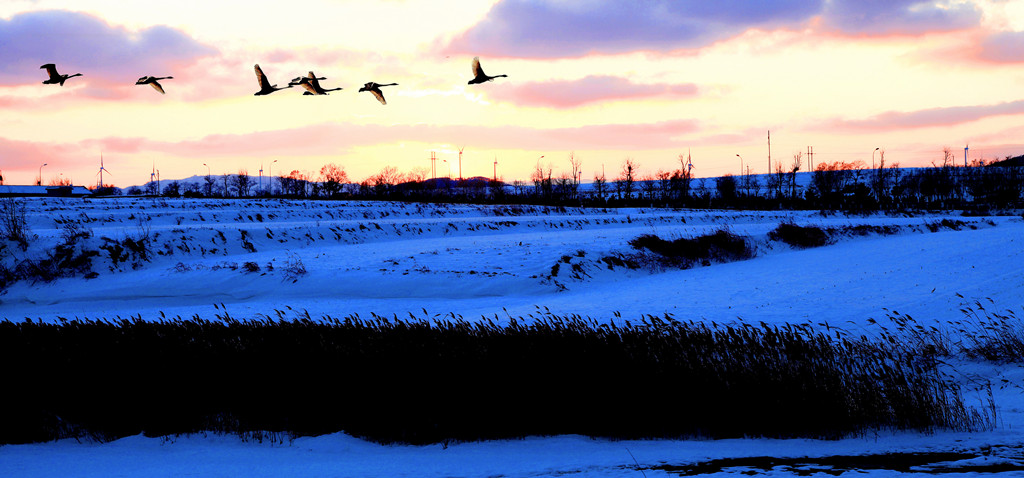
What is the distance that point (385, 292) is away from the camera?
78.2 ft

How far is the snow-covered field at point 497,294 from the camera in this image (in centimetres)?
854

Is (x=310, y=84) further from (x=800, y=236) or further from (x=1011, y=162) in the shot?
(x=1011, y=162)

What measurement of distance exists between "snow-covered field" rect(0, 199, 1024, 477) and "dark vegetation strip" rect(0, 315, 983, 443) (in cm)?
37

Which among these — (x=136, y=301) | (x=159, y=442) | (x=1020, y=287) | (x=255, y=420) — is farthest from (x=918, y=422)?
(x=136, y=301)

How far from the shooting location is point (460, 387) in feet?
33.0

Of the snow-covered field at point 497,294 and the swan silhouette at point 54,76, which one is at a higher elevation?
the swan silhouette at point 54,76

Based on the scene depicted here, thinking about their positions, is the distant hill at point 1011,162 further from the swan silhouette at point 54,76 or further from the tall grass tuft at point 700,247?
the swan silhouette at point 54,76

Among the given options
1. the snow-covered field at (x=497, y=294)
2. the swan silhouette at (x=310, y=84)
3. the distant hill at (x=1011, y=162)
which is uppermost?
the distant hill at (x=1011, y=162)

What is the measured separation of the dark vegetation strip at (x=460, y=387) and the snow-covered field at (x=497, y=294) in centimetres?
37

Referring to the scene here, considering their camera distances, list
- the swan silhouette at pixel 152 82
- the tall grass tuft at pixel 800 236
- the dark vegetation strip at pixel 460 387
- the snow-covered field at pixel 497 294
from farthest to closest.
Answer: the tall grass tuft at pixel 800 236 → the swan silhouette at pixel 152 82 → the dark vegetation strip at pixel 460 387 → the snow-covered field at pixel 497 294

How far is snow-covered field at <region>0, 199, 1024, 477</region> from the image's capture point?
8539 mm

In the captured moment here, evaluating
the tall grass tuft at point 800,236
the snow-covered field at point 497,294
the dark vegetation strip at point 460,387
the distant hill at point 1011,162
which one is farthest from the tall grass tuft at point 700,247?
the distant hill at point 1011,162

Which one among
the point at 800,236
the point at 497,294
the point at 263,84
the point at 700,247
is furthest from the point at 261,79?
the point at 800,236

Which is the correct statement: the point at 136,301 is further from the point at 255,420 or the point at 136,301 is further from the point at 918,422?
the point at 918,422
